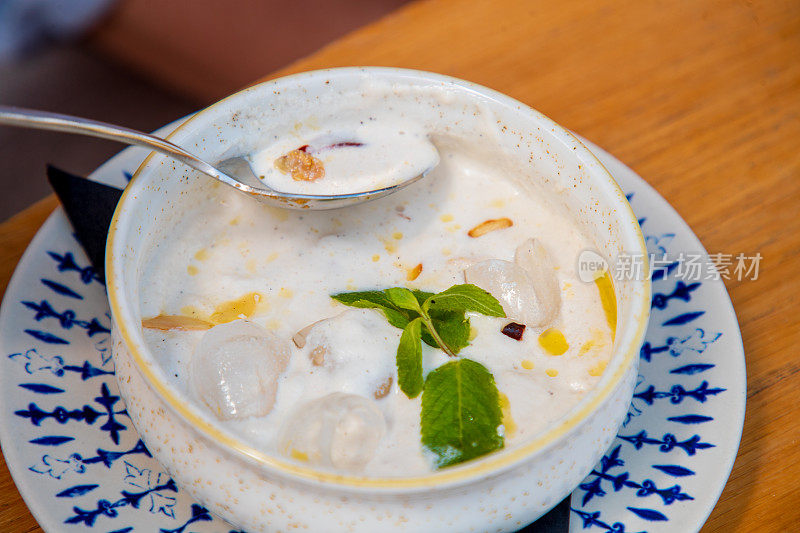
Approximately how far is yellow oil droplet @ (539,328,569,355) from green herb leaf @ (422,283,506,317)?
0.07 metres

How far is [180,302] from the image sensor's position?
3.45 ft

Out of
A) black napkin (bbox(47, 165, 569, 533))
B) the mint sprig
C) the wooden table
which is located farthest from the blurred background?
the mint sprig

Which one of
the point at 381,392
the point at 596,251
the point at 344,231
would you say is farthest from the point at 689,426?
the point at 344,231

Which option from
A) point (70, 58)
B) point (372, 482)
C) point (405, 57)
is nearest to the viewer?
point (372, 482)

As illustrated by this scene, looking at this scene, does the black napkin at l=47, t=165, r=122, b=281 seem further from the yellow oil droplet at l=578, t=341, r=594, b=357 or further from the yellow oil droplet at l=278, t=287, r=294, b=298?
the yellow oil droplet at l=578, t=341, r=594, b=357

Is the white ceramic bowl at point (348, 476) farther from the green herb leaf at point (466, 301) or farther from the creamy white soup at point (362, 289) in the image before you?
the green herb leaf at point (466, 301)

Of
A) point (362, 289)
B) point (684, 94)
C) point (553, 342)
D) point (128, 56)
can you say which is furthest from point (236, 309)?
point (128, 56)

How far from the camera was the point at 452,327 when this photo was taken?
991mm

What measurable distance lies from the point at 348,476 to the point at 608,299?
44 centimetres

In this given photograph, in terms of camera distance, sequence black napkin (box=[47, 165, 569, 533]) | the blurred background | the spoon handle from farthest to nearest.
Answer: the blurred background, black napkin (box=[47, 165, 569, 533]), the spoon handle

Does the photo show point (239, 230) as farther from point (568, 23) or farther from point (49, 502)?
point (568, 23)

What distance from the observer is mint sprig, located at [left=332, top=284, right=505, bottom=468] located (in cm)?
85

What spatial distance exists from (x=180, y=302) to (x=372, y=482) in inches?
16.8

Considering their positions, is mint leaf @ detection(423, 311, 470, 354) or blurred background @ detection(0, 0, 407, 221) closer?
mint leaf @ detection(423, 311, 470, 354)
